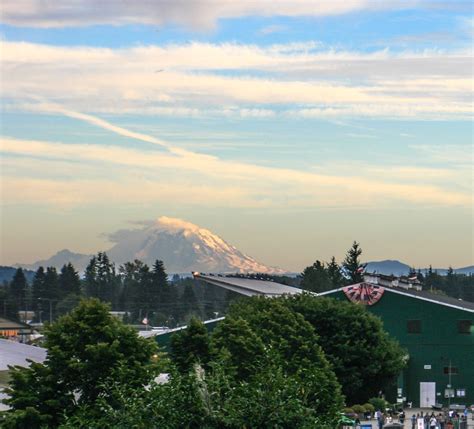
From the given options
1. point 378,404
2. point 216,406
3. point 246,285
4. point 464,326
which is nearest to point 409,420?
point 378,404

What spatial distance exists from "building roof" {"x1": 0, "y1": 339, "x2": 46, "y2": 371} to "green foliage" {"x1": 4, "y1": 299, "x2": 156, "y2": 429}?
32.5 m

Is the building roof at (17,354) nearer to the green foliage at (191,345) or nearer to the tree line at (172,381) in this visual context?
the tree line at (172,381)

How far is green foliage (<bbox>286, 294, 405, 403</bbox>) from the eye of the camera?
353ft

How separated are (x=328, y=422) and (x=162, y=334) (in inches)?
3395

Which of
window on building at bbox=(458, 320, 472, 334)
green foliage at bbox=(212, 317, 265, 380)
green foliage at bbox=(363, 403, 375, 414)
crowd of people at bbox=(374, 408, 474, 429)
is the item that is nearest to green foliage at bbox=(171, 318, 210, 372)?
green foliage at bbox=(212, 317, 265, 380)

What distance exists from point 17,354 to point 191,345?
1099 inches

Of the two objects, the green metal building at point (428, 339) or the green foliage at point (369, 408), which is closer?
the green foliage at point (369, 408)

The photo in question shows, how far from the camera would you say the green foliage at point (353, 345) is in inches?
4235

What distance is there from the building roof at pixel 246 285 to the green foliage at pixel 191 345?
76.9 metres

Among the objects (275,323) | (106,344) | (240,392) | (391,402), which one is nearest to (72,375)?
(106,344)

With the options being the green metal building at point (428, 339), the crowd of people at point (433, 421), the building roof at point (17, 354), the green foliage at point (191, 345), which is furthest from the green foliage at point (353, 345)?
the green foliage at point (191, 345)

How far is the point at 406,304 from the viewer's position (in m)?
130

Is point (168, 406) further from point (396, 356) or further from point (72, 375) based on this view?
point (396, 356)

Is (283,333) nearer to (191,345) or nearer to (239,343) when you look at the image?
(239,343)
